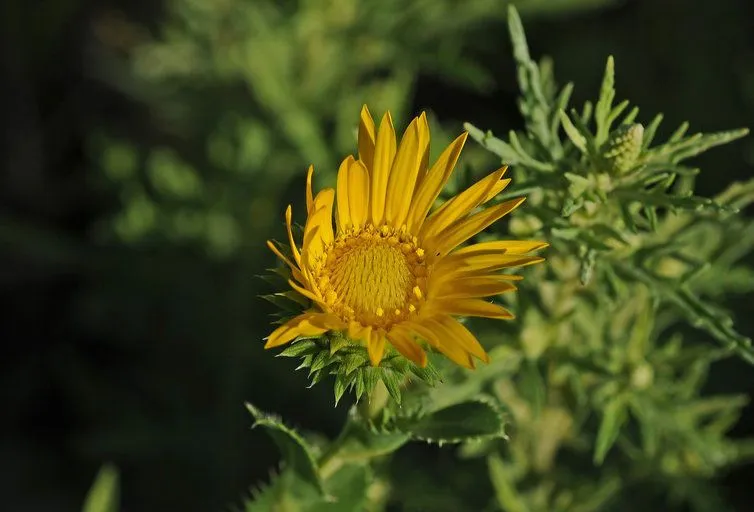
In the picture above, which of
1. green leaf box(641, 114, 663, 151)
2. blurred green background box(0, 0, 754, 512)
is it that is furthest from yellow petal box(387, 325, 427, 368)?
blurred green background box(0, 0, 754, 512)

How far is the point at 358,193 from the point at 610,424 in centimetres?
107

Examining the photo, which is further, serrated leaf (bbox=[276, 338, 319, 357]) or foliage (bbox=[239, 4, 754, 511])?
foliage (bbox=[239, 4, 754, 511])

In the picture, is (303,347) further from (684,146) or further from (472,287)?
(684,146)

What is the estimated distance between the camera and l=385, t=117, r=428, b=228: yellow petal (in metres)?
2.17

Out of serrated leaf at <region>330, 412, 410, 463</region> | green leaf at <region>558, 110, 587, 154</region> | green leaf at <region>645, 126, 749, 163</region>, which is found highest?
green leaf at <region>645, 126, 749, 163</region>

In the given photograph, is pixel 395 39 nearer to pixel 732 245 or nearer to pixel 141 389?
pixel 732 245

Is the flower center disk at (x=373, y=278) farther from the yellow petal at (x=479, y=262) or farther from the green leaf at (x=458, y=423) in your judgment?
the green leaf at (x=458, y=423)

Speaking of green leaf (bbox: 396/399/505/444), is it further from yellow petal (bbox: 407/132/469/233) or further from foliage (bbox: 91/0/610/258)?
foliage (bbox: 91/0/610/258)

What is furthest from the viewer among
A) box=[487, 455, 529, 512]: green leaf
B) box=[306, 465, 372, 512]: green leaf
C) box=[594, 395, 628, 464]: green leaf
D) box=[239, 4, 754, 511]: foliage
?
box=[487, 455, 529, 512]: green leaf

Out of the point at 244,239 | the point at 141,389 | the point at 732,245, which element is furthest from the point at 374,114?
the point at 141,389

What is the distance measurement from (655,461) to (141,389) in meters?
2.68

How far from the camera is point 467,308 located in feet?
6.32

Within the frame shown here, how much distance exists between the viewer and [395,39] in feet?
13.4

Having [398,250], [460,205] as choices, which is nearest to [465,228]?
[460,205]
